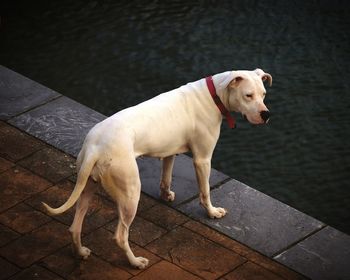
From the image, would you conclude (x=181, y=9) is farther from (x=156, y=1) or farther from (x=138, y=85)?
(x=138, y=85)

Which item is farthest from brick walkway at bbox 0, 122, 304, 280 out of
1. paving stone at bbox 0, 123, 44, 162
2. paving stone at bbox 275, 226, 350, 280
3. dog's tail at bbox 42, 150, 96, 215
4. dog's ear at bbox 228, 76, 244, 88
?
dog's ear at bbox 228, 76, 244, 88

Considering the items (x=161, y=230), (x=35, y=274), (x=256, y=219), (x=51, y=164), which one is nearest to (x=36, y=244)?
(x=35, y=274)

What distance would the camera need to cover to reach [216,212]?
706cm

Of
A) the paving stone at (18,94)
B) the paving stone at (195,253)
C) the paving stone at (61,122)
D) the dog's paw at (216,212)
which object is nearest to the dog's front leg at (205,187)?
the dog's paw at (216,212)

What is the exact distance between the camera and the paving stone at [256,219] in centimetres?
688

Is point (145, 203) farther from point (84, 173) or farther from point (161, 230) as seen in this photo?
point (84, 173)

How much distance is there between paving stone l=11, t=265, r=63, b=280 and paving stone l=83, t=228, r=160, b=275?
41cm

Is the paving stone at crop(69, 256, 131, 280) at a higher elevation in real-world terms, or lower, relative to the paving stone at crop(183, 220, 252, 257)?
lower

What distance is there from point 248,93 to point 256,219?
123 cm

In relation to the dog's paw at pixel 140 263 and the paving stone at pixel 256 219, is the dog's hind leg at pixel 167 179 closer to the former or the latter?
the paving stone at pixel 256 219

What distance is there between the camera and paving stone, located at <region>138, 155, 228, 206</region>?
24.2ft

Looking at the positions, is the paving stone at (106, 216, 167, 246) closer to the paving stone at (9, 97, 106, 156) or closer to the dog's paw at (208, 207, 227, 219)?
the dog's paw at (208, 207, 227, 219)

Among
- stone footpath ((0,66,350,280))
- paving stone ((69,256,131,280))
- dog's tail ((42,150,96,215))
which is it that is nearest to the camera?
dog's tail ((42,150,96,215))

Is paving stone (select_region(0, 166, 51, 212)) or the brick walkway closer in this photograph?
the brick walkway
